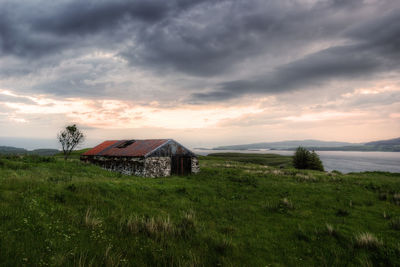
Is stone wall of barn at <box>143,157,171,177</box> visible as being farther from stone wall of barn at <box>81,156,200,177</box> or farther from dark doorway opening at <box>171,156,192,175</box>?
dark doorway opening at <box>171,156,192,175</box>

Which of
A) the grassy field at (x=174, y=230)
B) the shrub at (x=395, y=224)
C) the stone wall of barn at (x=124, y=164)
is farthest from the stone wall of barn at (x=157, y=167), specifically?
the shrub at (x=395, y=224)

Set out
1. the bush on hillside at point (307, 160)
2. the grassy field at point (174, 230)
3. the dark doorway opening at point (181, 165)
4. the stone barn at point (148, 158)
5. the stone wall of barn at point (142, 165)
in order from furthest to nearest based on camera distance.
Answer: the bush on hillside at point (307, 160) < the dark doorway opening at point (181, 165) < the stone barn at point (148, 158) < the stone wall of barn at point (142, 165) < the grassy field at point (174, 230)

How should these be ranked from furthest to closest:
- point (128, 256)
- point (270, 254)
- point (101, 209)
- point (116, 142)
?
point (116, 142) < point (101, 209) < point (270, 254) < point (128, 256)

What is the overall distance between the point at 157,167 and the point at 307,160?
42.6 meters

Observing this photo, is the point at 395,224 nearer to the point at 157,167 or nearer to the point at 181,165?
the point at 157,167

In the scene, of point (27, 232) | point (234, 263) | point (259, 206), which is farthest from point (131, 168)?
point (234, 263)

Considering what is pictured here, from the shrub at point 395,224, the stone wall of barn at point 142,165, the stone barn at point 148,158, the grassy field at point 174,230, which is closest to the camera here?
the grassy field at point 174,230

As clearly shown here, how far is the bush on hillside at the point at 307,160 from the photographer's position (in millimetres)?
49781

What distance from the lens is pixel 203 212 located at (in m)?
10.7

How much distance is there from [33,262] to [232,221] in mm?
7750

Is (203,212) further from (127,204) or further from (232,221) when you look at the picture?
(127,204)

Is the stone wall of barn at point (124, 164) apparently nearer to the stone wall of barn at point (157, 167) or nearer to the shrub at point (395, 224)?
the stone wall of barn at point (157, 167)

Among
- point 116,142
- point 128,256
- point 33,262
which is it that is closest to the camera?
point 33,262

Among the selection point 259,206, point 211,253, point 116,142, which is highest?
point 116,142
